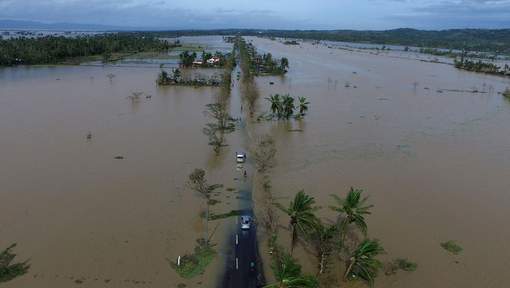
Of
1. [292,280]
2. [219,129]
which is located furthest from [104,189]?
[292,280]

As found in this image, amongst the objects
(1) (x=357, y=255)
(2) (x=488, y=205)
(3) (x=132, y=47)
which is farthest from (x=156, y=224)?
(3) (x=132, y=47)

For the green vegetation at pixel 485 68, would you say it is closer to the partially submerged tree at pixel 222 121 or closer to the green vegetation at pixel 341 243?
the partially submerged tree at pixel 222 121

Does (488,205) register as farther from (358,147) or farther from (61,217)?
(61,217)

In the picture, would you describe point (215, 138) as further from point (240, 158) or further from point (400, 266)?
point (400, 266)

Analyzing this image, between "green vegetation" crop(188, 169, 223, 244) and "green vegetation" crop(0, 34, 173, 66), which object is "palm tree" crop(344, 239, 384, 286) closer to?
"green vegetation" crop(188, 169, 223, 244)

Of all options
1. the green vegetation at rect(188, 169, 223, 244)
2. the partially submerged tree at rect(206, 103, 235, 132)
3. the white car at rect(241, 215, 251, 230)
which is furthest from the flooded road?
the partially submerged tree at rect(206, 103, 235, 132)

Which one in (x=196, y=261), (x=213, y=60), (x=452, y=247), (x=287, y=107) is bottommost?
(x=196, y=261)
